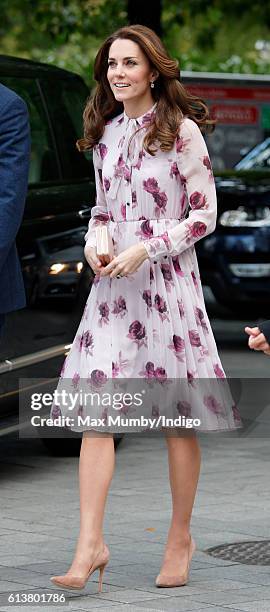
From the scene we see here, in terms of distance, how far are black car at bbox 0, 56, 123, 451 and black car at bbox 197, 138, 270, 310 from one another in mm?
5120

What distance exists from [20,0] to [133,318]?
49.3 feet

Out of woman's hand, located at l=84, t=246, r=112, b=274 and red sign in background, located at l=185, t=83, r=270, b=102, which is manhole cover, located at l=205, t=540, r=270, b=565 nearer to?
woman's hand, located at l=84, t=246, r=112, b=274

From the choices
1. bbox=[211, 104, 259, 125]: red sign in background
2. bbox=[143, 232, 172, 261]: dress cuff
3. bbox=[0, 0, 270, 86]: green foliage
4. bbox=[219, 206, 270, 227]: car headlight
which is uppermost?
bbox=[0, 0, 270, 86]: green foliage

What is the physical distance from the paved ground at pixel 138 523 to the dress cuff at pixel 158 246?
1.12 m

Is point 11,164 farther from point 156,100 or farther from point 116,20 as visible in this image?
point 116,20

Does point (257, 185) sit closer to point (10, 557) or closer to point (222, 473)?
point (222, 473)

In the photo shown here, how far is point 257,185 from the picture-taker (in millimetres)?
13562

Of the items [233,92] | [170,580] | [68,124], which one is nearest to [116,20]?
[233,92]

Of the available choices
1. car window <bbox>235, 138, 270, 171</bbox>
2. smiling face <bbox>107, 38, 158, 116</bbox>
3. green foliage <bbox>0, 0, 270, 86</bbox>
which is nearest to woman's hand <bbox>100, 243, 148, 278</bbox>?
smiling face <bbox>107, 38, 158, 116</bbox>

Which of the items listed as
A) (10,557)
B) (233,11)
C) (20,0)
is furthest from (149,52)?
(233,11)

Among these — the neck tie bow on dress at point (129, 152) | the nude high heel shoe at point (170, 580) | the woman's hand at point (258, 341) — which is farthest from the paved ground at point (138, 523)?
the neck tie bow on dress at point (129, 152)

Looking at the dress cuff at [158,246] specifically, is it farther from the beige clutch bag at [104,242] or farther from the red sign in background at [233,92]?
the red sign in background at [233,92]

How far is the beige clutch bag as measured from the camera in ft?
17.1

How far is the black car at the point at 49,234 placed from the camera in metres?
7.30
